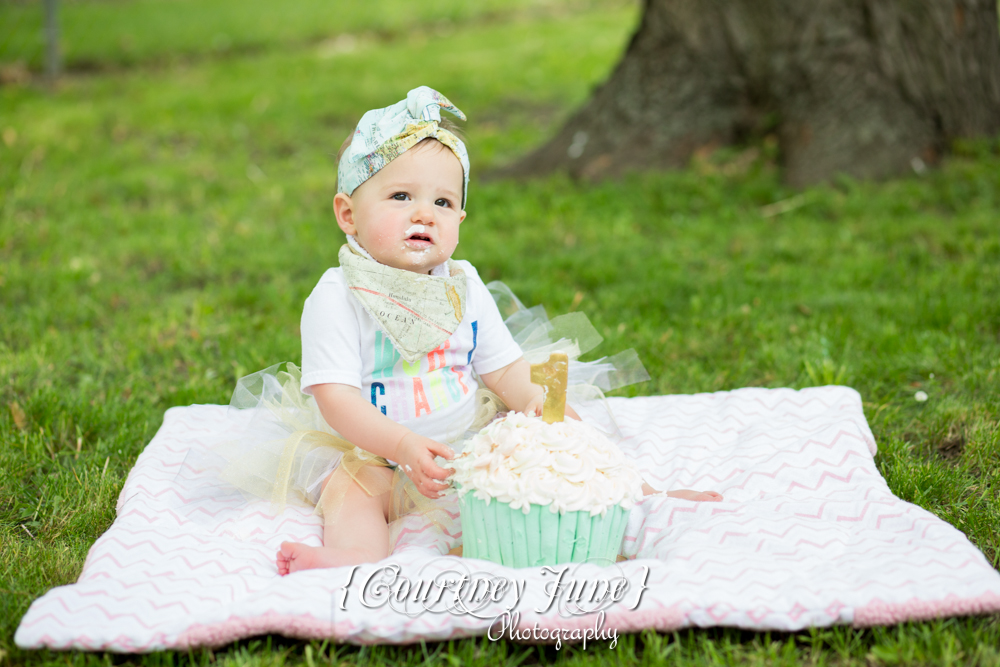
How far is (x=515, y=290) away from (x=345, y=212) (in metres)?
1.66

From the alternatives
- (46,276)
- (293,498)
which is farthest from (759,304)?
(46,276)

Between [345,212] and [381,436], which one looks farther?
[345,212]

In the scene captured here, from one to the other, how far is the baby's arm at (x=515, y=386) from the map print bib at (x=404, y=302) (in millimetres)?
273

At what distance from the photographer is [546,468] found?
2072 millimetres

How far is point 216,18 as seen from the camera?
40.2ft

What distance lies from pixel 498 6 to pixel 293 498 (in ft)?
37.9

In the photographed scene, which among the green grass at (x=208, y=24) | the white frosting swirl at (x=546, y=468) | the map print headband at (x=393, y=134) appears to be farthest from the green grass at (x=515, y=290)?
the green grass at (x=208, y=24)

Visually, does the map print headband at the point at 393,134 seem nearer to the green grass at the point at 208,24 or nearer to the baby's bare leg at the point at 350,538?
the baby's bare leg at the point at 350,538

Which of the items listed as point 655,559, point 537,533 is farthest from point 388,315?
point 655,559

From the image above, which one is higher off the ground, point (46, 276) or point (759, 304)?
point (46, 276)

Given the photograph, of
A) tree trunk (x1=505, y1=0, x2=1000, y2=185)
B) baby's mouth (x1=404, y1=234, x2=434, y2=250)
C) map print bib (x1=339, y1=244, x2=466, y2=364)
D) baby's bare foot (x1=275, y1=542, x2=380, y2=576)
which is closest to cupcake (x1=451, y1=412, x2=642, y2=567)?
baby's bare foot (x1=275, y1=542, x2=380, y2=576)

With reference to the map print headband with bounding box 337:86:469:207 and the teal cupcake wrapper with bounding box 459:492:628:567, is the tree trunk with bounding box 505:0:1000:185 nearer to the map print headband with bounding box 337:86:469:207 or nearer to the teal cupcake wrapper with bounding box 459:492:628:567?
the map print headband with bounding box 337:86:469:207

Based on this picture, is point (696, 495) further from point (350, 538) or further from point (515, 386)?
point (350, 538)

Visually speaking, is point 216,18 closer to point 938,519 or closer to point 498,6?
point 498,6
